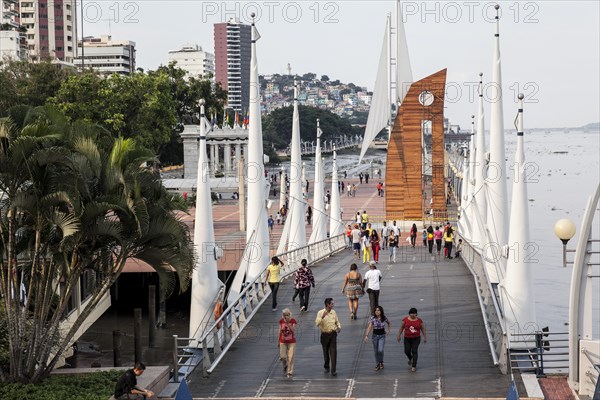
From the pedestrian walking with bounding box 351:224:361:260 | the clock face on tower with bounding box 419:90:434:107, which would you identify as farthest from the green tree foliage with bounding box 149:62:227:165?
the pedestrian walking with bounding box 351:224:361:260

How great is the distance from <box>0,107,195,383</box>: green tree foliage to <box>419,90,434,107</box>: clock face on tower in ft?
122

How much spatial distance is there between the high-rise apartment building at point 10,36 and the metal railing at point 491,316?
102m

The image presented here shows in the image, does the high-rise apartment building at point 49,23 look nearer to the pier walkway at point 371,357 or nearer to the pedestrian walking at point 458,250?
the pedestrian walking at point 458,250

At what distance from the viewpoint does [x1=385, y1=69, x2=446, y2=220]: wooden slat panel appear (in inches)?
2211

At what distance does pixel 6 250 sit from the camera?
19.4 m

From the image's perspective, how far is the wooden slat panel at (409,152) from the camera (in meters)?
56.2

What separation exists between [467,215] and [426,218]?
12040mm

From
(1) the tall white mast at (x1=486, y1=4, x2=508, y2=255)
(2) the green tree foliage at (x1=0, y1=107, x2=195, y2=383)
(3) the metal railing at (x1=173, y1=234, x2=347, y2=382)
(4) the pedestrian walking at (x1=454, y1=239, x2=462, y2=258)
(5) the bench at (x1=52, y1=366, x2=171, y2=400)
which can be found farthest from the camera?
(4) the pedestrian walking at (x1=454, y1=239, x2=462, y2=258)

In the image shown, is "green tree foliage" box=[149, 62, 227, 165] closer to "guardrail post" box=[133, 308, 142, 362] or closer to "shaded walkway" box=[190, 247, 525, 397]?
"guardrail post" box=[133, 308, 142, 362]

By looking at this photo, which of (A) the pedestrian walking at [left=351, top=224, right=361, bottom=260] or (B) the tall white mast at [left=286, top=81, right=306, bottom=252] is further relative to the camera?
(A) the pedestrian walking at [left=351, top=224, right=361, bottom=260]

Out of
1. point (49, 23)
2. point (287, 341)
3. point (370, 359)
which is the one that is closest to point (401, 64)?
point (370, 359)

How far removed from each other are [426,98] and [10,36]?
8866 cm

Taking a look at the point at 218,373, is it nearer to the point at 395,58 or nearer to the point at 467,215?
the point at 467,215

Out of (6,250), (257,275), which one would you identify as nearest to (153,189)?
(6,250)
